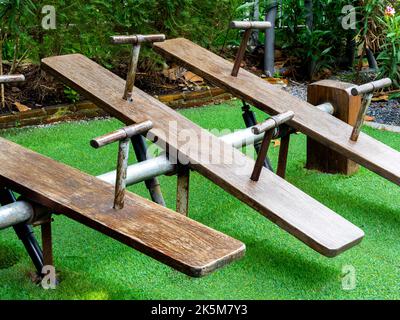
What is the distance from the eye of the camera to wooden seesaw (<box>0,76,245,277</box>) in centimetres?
268

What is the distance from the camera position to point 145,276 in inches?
136

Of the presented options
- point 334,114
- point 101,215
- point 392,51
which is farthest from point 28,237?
point 392,51

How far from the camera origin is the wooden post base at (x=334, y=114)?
488cm

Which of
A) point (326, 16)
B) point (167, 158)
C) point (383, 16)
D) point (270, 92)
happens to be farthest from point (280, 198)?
point (326, 16)

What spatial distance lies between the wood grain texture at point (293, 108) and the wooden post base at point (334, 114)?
0.47m

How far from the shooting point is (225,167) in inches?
141

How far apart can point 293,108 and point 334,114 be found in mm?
686

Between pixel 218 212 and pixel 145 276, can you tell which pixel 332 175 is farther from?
pixel 145 276

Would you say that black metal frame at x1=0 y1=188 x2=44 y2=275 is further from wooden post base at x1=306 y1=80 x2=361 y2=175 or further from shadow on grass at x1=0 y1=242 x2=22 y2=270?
wooden post base at x1=306 y1=80 x2=361 y2=175

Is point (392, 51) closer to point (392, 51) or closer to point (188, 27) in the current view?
point (392, 51)

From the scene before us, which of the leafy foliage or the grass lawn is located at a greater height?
the leafy foliage

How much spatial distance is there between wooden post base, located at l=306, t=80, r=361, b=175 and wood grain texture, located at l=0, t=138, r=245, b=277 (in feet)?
7.17

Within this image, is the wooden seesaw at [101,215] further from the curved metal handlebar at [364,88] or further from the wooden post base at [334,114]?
the wooden post base at [334,114]

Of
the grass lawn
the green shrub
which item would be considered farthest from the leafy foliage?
the grass lawn
